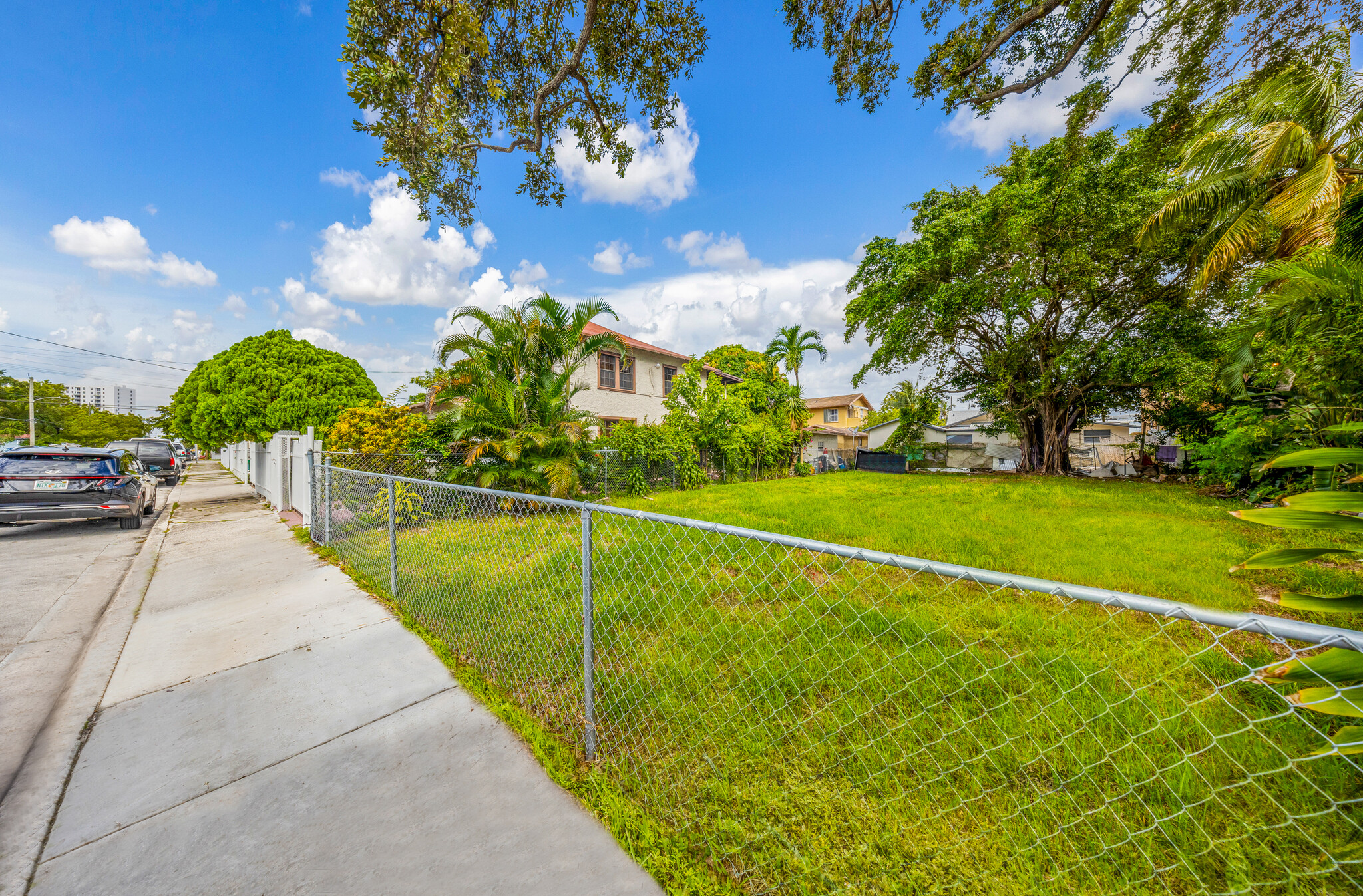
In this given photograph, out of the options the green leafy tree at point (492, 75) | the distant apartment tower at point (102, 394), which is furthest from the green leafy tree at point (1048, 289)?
the distant apartment tower at point (102, 394)

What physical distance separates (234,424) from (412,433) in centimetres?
576

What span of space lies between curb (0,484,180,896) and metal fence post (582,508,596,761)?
2011 millimetres

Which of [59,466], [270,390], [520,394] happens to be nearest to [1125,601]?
[520,394]

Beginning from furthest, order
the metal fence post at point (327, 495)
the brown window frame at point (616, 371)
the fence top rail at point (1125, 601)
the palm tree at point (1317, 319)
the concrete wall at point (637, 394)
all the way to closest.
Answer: the brown window frame at point (616, 371), the concrete wall at point (637, 394), the metal fence post at point (327, 495), the palm tree at point (1317, 319), the fence top rail at point (1125, 601)

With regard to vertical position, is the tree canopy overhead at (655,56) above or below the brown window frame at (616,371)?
above

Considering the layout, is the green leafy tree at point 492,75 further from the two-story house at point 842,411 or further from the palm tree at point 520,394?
the two-story house at point 842,411

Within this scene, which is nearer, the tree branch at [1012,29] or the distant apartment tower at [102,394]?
the tree branch at [1012,29]

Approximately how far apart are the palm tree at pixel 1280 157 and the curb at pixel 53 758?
37.4 ft

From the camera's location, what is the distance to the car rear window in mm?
6625

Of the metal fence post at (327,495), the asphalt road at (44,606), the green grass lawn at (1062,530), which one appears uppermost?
the metal fence post at (327,495)

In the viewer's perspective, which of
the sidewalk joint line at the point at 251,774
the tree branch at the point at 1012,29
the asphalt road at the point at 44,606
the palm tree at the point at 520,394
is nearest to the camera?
the sidewalk joint line at the point at 251,774

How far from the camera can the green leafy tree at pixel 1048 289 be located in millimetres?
12672

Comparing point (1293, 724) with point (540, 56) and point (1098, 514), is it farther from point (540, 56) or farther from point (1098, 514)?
point (540, 56)

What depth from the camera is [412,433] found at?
8484 millimetres
